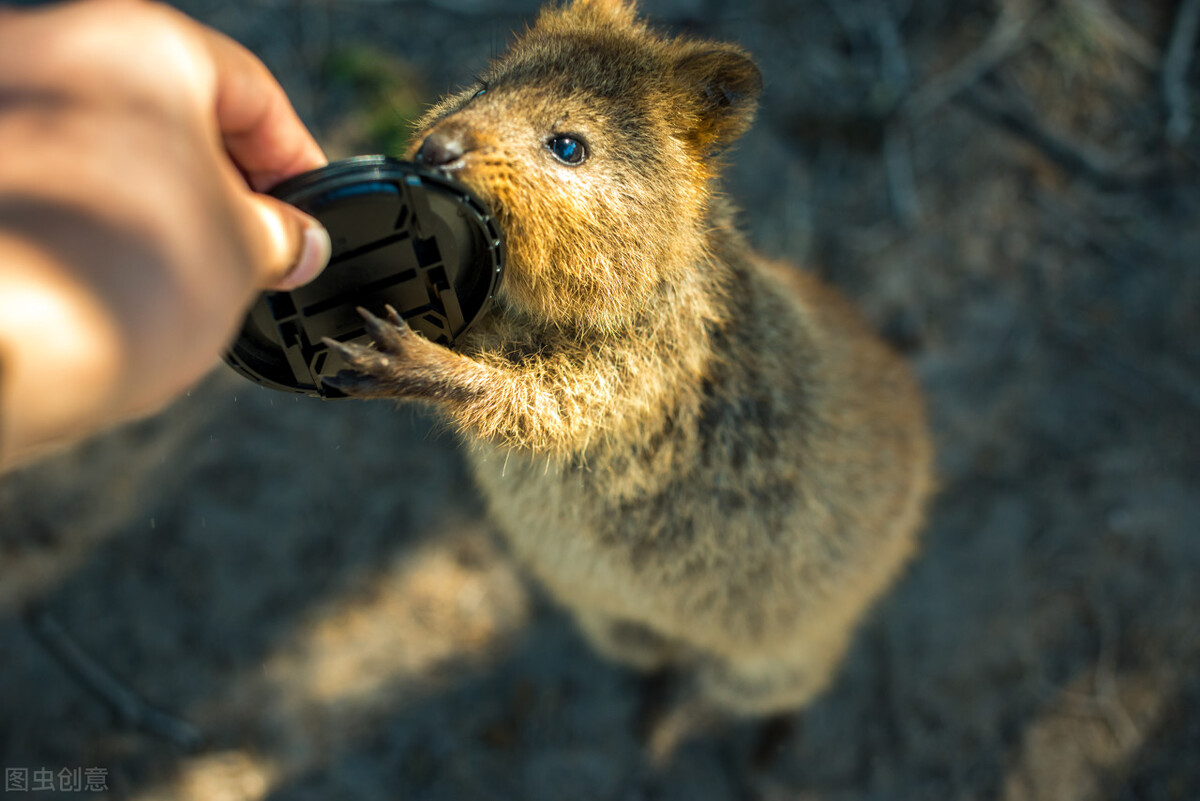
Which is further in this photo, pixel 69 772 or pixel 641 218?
pixel 69 772

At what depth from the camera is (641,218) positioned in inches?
95.9

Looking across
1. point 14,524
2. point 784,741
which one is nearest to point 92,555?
point 14,524

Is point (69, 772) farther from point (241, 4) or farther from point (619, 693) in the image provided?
point (241, 4)

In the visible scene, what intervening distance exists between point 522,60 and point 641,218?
72 centimetres

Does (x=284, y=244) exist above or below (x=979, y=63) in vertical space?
below

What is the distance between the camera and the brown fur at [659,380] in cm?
235

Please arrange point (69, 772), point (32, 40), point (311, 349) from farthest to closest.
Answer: point (69, 772) < point (311, 349) < point (32, 40)

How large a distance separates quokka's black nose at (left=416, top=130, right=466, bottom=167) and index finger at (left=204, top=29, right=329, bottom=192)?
0.38 m

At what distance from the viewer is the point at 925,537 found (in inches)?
183

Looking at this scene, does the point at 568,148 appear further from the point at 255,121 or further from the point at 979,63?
the point at 979,63

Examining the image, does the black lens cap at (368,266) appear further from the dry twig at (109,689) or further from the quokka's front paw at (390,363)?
the dry twig at (109,689)

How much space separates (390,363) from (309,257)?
0.47 m

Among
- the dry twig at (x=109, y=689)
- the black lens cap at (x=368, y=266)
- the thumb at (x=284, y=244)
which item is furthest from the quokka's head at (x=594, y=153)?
the dry twig at (x=109, y=689)

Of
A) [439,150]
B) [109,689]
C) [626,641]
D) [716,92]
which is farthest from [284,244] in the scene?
[109,689]
